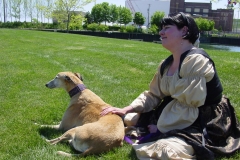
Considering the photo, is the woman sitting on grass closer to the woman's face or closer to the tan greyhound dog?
the woman's face

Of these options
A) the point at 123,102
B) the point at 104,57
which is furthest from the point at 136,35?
the point at 123,102

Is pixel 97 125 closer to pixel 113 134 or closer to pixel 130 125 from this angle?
pixel 113 134

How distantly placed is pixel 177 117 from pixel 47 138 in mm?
2230

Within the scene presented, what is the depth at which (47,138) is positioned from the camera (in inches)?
192

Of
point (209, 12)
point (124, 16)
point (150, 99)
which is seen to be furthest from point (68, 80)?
point (209, 12)

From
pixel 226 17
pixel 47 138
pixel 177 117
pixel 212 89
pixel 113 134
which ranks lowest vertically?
pixel 47 138

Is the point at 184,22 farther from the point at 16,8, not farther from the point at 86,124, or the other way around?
the point at 16,8

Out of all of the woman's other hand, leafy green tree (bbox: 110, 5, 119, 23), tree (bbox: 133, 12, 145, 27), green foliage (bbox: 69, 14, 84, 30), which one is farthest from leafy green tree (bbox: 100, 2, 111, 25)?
the woman's other hand

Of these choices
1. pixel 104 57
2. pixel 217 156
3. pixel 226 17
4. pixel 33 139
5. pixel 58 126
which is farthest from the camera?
pixel 226 17

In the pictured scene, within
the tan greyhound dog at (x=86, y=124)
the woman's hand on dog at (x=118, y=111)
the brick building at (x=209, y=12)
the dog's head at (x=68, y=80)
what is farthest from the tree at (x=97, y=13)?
the woman's hand on dog at (x=118, y=111)

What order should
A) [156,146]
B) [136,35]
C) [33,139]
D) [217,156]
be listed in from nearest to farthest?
[156,146] < [217,156] < [33,139] < [136,35]

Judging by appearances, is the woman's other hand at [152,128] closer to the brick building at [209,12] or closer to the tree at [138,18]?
the tree at [138,18]

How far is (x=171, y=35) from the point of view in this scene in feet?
13.0

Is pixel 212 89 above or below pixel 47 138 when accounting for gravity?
above
